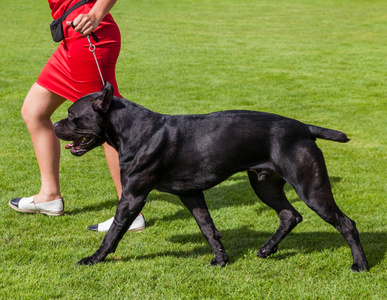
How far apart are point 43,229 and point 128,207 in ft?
4.13

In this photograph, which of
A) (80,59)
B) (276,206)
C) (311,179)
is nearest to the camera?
(311,179)

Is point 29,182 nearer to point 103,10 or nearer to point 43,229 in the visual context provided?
point 43,229

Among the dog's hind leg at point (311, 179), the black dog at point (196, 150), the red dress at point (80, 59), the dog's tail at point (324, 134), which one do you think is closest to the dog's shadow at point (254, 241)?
the black dog at point (196, 150)

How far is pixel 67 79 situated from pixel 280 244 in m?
2.31

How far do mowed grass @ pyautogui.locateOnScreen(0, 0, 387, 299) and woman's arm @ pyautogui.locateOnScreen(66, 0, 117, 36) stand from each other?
175cm

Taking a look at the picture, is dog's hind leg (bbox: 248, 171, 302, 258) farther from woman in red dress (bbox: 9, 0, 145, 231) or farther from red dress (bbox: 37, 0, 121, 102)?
red dress (bbox: 37, 0, 121, 102)

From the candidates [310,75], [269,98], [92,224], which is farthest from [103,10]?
[310,75]

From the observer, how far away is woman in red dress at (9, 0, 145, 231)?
460 cm

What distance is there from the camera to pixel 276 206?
4.48 m

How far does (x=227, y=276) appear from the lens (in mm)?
3959

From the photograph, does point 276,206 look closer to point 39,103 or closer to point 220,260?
point 220,260

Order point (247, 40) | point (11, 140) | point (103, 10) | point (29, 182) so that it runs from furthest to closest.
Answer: point (247, 40) < point (11, 140) < point (29, 182) < point (103, 10)

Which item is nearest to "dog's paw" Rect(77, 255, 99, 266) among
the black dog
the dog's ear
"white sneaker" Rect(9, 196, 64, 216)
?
the black dog

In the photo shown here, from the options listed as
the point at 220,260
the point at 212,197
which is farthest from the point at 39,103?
the point at 220,260
